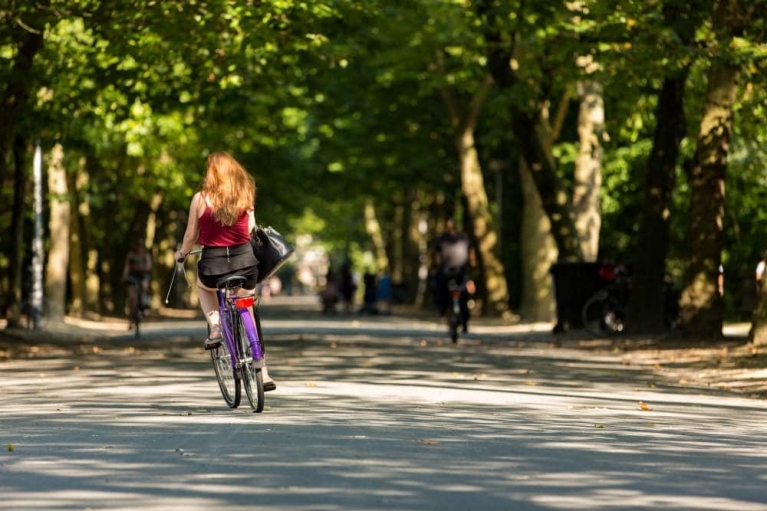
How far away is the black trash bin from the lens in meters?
29.5

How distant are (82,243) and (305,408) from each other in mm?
31896

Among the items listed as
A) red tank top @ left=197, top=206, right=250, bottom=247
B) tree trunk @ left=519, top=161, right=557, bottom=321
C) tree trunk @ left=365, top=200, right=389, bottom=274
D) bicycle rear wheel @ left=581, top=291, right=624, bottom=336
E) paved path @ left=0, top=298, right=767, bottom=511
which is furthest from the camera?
tree trunk @ left=365, top=200, right=389, bottom=274

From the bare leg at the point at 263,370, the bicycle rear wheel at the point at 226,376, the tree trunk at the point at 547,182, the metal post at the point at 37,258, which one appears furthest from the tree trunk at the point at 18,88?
the bare leg at the point at 263,370

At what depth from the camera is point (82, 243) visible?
44094mm

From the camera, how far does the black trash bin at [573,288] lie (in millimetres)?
29547

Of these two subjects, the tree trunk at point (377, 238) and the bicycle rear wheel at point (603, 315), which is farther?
the tree trunk at point (377, 238)

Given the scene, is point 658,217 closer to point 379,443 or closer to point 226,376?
point 226,376

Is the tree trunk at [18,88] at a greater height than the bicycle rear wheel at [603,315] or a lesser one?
greater

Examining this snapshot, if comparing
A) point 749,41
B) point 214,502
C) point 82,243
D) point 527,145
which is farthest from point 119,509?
point 82,243

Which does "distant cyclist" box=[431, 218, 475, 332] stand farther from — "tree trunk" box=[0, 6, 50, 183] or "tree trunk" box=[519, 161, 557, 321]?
"tree trunk" box=[519, 161, 557, 321]

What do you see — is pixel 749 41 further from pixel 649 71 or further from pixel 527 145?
pixel 527 145

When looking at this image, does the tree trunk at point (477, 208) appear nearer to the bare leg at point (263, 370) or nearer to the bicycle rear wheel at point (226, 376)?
the bicycle rear wheel at point (226, 376)

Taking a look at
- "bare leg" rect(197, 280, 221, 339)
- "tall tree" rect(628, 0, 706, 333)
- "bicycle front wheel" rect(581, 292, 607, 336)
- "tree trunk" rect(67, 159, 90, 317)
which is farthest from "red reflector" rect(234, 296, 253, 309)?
"tree trunk" rect(67, 159, 90, 317)

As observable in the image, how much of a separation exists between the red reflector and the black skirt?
12 centimetres
